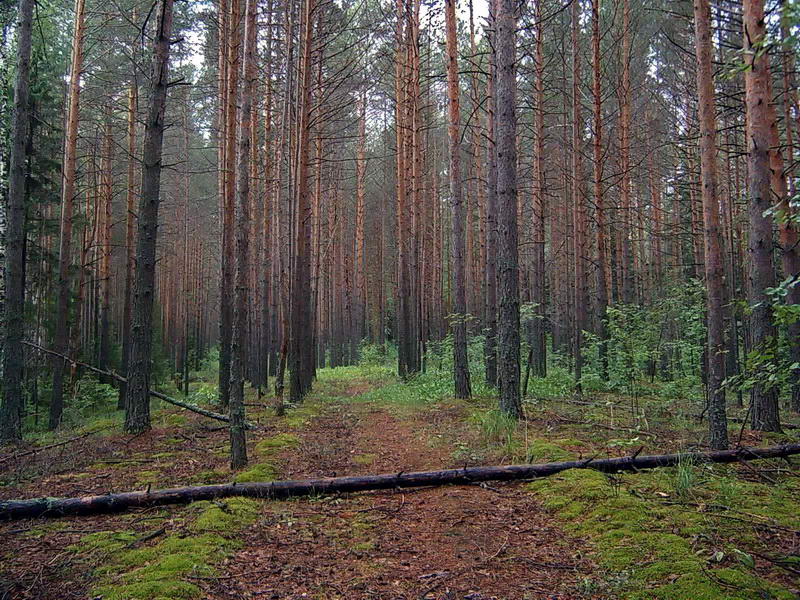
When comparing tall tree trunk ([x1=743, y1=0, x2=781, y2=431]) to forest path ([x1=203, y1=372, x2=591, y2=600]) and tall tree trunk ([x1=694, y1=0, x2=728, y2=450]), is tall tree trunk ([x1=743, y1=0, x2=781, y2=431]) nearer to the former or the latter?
tall tree trunk ([x1=694, y1=0, x2=728, y2=450])

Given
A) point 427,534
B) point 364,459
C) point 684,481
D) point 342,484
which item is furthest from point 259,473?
point 684,481

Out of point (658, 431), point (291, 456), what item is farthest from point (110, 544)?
point (658, 431)

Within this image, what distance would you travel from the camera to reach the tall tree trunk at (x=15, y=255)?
869 cm

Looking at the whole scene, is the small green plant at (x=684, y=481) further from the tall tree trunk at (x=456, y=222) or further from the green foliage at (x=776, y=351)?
the tall tree trunk at (x=456, y=222)

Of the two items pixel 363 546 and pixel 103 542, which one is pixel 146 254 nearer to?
pixel 103 542

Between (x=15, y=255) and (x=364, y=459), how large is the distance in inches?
293

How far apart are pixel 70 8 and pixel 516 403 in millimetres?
16177

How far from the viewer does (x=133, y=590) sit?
9.70ft

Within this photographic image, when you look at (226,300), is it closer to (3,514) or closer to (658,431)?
(3,514)

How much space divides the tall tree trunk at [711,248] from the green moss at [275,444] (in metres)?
5.70

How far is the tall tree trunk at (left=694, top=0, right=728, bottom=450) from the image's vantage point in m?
6.04

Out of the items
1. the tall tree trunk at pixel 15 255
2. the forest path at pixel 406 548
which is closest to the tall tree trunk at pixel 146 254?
the tall tree trunk at pixel 15 255

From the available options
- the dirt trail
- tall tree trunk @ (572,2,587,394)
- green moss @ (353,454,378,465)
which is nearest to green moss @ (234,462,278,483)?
the dirt trail

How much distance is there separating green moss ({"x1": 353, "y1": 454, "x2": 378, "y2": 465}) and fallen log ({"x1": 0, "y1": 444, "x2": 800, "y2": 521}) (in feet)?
4.22
